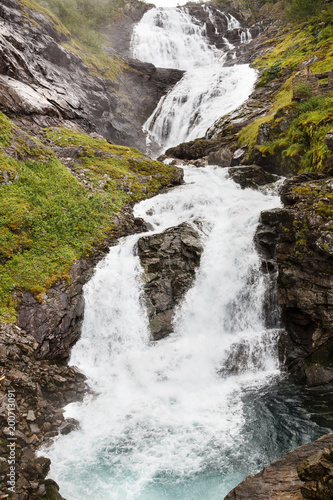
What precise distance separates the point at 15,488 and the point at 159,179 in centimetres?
1809

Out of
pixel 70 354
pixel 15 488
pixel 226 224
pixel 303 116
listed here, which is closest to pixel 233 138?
pixel 303 116

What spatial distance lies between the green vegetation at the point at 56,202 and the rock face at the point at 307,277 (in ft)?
28.9

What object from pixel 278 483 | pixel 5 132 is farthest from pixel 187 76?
pixel 278 483

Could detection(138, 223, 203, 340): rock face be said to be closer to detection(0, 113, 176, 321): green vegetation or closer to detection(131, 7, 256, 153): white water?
detection(0, 113, 176, 321): green vegetation

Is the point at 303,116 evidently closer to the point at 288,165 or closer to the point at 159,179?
the point at 288,165

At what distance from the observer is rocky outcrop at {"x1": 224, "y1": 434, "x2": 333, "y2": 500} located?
207 inches

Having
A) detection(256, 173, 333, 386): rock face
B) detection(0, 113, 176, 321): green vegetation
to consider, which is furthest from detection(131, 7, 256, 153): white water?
detection(256, 173, 333, 386): rock face

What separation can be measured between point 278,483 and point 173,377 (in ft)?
20.2

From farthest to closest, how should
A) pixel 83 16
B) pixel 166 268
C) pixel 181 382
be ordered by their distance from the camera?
1. pixel 83 16
2. pixel 166 268
3. pixel 181 382

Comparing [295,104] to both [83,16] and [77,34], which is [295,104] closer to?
[77,34]

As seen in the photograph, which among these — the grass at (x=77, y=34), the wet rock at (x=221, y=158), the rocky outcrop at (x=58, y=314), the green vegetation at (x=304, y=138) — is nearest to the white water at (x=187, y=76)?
the grass at (x=77, y=34)

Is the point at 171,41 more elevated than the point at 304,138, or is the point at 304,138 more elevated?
the point at 171,41

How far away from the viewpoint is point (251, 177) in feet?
66.1

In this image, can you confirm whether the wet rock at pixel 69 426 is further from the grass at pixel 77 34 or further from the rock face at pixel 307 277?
the grass at pixel 77 34
